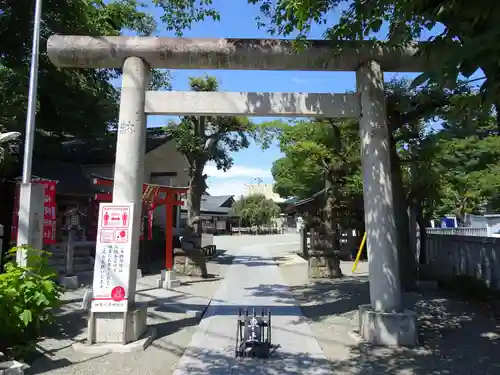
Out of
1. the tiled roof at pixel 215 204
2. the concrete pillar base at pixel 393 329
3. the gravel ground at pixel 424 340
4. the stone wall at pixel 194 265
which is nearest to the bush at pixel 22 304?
the gravel ground at pixel 424 340

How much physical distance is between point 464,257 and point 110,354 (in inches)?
384

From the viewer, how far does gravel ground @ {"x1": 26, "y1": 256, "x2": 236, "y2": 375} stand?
563 centimetres

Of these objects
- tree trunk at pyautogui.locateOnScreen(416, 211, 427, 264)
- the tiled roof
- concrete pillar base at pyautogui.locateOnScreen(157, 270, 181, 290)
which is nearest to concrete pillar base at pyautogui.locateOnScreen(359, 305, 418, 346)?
concrete pillar base at pyautogui.locateOnScreen(157, 270, 181, 290)

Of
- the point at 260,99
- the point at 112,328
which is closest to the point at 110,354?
the point at 112,328

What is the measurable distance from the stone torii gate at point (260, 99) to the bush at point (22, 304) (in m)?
1.34

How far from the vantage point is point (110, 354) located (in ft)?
20.4

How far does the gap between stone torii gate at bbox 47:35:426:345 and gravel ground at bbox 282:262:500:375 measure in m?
0.70

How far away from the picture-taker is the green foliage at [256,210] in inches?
2213

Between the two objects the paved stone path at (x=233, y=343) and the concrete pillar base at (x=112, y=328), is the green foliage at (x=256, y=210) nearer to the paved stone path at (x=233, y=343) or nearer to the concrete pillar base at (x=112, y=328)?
the paved stone path at (x=233, y=343)

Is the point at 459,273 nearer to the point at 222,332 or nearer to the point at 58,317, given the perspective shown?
the point at 222,332

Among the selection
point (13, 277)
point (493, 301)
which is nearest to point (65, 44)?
point (13, 277)

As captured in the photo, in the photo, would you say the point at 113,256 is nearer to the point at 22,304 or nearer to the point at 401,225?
the point at 22,304

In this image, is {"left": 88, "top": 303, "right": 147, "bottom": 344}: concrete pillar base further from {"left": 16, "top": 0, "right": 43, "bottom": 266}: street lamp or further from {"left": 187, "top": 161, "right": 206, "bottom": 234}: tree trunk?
{"left": 187, "top": 161, "right": 206, "bottom": 234}: tree trunk

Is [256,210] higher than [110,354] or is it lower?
higher
